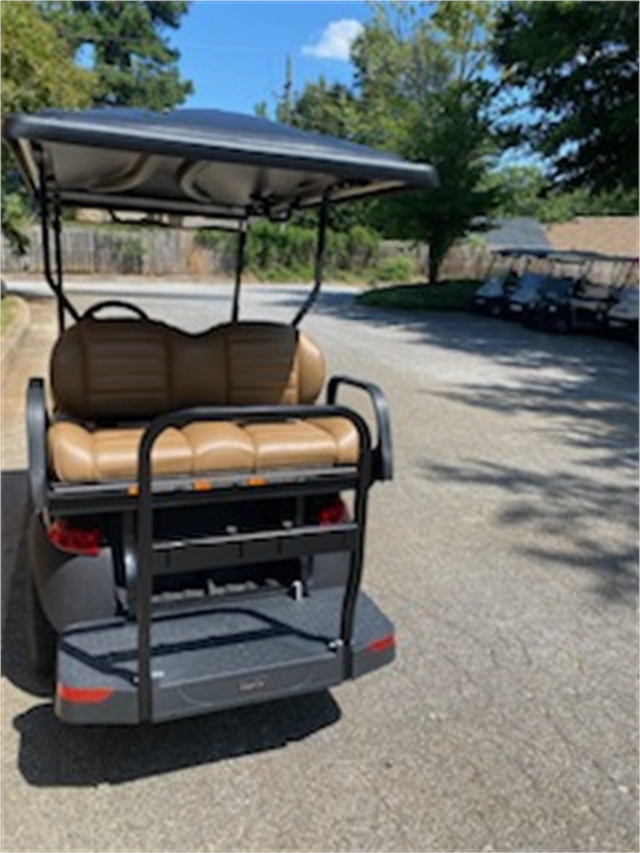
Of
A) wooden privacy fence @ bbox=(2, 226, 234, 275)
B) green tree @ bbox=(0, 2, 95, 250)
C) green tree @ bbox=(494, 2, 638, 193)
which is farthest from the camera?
wooden privacy fence @ bbox=(2, 226, 234, 275)

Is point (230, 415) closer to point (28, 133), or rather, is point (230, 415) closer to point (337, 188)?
point (28, 133)

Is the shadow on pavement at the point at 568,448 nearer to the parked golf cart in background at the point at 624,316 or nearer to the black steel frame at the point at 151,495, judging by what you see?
the parked golf cart in background at the point at 624,316

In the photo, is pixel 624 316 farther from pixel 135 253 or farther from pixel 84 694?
pixel 135 253

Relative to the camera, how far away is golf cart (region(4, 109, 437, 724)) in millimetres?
2318

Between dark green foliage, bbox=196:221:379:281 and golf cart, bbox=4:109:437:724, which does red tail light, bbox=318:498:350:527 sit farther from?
dark green foliage, bbox=196:221:379:281

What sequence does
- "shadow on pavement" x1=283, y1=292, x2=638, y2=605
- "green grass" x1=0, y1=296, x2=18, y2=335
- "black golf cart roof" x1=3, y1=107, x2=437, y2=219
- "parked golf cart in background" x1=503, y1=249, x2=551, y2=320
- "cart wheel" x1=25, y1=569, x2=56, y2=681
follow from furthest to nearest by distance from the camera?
"parked golf cart in background" x1=503, y1=249, x2=551, y2=320 → "green grass" x1=0, y1=296, x2=18, y2=335 → "shadow on pavement" x1=283, y1=292, x2=638, y2=605 → "cart wheel" x1=25, y1=569, x2=56, y2=681 → "black golf cart roof" x1=3, y1=107, x2=437, y2=219

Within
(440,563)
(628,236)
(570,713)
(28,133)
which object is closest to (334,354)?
(440,563)

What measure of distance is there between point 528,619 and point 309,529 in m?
1.62

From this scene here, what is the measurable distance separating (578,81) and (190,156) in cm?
1577

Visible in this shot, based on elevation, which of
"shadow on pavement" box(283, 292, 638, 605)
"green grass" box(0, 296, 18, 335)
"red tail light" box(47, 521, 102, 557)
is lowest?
"shadow on pavement" box(283, 292, 638, 605)

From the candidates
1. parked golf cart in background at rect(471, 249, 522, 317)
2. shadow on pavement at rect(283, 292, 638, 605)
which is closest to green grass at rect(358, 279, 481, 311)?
parked golf cart in background at rect(471, 249, 522, 317)

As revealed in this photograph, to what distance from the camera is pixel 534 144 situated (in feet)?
60.2

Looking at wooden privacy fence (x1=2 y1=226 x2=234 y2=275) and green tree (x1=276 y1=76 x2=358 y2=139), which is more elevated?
green tree (x1=276 y1=76 x2=358 y2=139)

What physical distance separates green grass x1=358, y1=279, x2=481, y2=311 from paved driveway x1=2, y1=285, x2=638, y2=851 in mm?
15146
